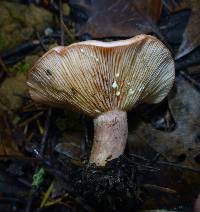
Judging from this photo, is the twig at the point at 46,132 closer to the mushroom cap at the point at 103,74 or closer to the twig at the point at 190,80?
the mushroom cap at the point at 103,74

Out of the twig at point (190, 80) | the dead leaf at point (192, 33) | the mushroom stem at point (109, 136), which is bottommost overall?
the mushroom stem at point (109, 136)

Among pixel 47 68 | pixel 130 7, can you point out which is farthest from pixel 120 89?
pixel 130 7

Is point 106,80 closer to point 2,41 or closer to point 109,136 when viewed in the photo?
point 109,136

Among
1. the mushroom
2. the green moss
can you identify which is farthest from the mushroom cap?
the green moss

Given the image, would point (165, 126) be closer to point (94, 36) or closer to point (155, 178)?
point (155, 178)

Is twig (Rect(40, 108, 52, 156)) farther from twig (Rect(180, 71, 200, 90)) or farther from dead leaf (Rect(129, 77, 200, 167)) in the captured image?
twig (Rect(180, 71, 200, 90))

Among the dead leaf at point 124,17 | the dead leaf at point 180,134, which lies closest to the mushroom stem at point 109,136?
the dead leaf at point 180,134

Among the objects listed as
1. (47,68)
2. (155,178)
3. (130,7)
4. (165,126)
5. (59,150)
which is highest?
(130,7)

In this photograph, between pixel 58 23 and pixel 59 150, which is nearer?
pixel 59 150
